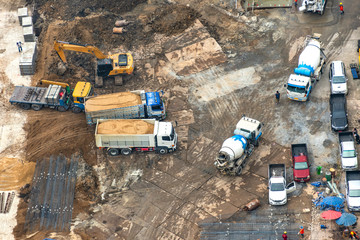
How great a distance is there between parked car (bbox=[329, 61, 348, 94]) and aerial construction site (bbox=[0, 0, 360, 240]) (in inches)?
4.9

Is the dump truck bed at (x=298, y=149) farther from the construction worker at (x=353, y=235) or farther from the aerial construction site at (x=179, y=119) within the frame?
the construction worker at (x=353, y=235)

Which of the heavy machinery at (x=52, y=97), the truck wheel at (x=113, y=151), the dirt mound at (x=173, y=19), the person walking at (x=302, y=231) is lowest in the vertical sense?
the person walking at (x=302, y=231)

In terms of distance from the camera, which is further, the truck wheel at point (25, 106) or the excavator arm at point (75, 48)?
the excavator arm at point (75, 48)

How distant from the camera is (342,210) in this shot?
172ft

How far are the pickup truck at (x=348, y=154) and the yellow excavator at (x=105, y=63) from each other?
2410 cm

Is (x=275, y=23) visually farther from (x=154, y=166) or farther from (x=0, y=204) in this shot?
(x=0, y=204)

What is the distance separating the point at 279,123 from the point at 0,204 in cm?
2737

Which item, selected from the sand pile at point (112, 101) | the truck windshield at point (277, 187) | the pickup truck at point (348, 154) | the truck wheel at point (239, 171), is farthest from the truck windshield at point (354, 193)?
the sand pile at point (112, 101)

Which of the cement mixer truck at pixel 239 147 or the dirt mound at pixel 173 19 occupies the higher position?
the dirt mound at pixel 173 19

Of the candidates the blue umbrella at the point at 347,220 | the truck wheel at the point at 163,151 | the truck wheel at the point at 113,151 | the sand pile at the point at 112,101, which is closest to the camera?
the blue umbrella at the point at 347,220

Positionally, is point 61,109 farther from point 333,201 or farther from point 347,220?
point 347,220

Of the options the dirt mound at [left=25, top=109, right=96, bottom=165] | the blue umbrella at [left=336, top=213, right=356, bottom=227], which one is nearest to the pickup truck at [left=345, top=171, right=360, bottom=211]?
the blue umbrella at [left=336, top=213, right=356, bottom=227]

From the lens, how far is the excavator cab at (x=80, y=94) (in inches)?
2500

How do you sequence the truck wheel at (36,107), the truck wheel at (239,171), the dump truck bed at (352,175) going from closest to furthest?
1. the dump truck bed at (352,175)
2. the truck wheel at (239,171)
3. the truck wheel at (36,107)
